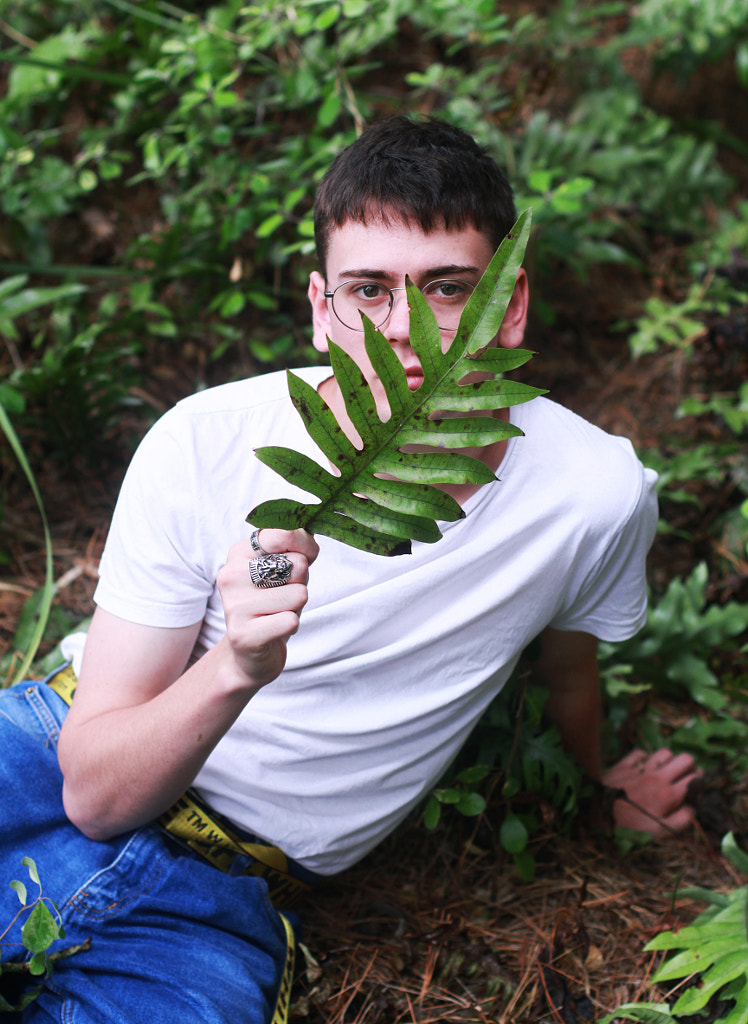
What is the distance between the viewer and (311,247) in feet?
7.50

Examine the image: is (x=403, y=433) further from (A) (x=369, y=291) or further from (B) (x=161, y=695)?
(B) (x=161, y=695)

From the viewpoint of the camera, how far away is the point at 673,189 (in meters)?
3.53

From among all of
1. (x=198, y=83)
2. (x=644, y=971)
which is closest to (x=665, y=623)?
(x=644, y=971)

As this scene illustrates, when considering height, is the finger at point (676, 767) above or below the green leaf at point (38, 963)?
below

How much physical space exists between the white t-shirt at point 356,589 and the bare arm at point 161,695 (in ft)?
0.29

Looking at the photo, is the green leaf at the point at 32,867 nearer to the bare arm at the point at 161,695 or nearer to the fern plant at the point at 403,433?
the bare arm at the point at 161,695

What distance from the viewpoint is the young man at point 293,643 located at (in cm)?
150

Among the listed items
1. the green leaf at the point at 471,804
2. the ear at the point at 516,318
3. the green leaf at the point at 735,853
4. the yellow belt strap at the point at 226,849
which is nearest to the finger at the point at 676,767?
the green leaf at the point at 735,853

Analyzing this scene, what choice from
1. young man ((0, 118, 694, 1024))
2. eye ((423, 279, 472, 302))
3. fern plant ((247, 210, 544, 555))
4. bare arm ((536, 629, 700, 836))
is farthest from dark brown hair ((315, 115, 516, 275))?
bare arm ((536, 629, 700, 836))

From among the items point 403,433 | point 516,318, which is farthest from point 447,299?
point 403,433

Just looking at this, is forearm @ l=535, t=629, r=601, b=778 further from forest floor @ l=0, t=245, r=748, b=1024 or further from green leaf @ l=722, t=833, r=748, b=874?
green leaf @ l=722, t=833, r=748, b=874

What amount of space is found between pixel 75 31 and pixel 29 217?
0.99 meters

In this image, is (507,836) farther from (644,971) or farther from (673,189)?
(673,189)

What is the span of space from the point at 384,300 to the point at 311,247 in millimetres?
886
